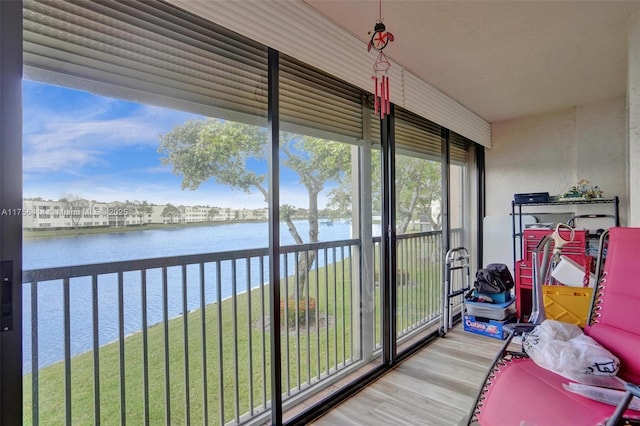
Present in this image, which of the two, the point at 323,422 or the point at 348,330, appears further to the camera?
the point at 348,330

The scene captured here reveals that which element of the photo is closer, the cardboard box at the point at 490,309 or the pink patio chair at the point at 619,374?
the pink patio chair at the point at 619,374

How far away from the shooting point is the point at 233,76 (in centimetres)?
169

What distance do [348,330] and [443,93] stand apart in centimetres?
252

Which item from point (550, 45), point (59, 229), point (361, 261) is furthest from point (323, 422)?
point (550, 45)

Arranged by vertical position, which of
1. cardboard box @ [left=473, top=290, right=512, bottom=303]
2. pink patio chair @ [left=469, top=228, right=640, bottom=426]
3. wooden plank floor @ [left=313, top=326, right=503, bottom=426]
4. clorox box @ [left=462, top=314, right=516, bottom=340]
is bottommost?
wooden plank floor @ [left=313, top=326, right=503, bottom=426]

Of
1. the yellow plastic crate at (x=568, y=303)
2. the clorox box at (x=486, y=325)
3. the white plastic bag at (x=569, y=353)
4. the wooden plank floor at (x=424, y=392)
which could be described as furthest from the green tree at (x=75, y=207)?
the clorox box at (x=486, y=325)

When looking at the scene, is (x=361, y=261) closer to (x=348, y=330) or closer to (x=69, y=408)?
(x=348, y=330)

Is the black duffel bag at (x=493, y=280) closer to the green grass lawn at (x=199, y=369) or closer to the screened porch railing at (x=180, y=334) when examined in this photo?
the screened porch railing at (x=180, y=334)

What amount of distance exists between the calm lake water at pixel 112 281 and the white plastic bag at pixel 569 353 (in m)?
1.59

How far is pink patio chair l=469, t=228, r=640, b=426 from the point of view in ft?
3.98

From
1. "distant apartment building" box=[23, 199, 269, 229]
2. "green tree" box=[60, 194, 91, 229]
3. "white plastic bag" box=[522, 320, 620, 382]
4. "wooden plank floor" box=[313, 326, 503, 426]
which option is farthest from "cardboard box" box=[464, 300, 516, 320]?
"green tree" box=[60, 194, 91, 229]

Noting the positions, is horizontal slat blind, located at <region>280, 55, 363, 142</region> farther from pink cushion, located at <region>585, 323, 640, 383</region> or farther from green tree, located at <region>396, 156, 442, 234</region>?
pink cushion, located at <region>585, 323, 640, 383</region>

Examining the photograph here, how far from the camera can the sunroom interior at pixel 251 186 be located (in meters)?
1.18

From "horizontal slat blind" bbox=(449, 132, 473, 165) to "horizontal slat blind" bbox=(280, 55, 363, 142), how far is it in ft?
6.25
